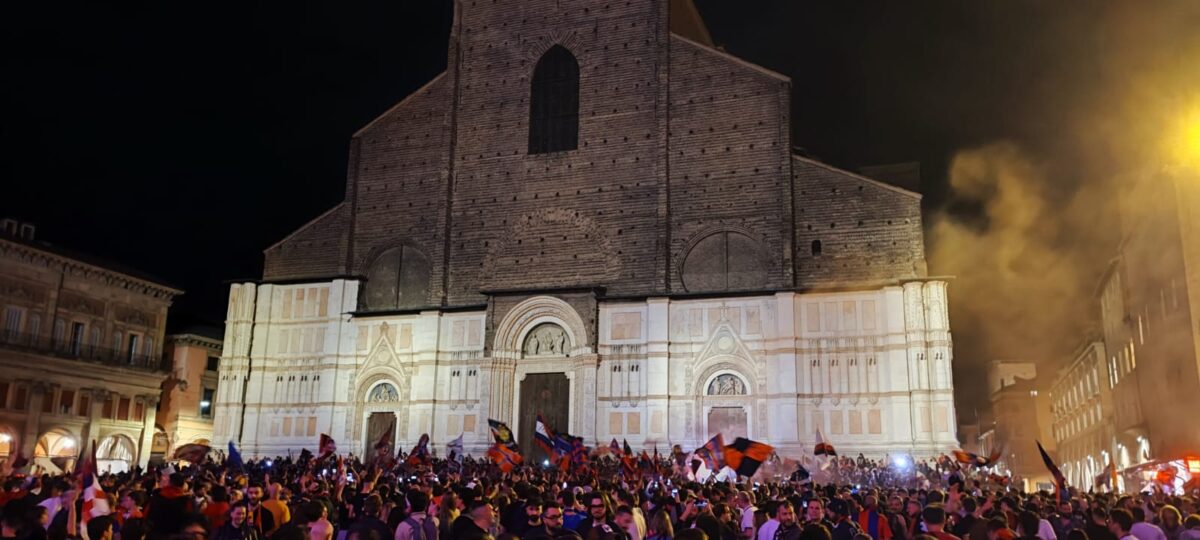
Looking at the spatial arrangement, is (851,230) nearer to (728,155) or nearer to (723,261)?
(723,261)

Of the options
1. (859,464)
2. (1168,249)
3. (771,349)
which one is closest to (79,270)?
(771,349)

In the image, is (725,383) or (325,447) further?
(725,383)

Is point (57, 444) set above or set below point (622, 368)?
below

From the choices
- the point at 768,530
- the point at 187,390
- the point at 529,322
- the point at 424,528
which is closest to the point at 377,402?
the point at 529,322

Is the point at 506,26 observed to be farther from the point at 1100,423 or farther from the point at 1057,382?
the point at 1057,382

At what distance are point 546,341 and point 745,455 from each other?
16.6m

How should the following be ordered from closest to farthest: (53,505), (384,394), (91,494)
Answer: (53,505) → (91,494) → (384,394)

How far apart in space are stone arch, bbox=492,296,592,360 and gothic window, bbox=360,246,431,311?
13.2ft

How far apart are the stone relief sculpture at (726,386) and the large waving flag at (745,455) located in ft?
43.0

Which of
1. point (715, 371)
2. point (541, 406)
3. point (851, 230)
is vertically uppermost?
point (851, 230)

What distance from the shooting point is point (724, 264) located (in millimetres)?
31391

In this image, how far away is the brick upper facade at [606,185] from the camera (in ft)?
101

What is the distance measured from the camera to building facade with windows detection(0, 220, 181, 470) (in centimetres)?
3525

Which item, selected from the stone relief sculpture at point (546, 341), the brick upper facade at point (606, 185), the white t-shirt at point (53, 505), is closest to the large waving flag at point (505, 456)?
the stone relief sculpture at point (546, 341)
